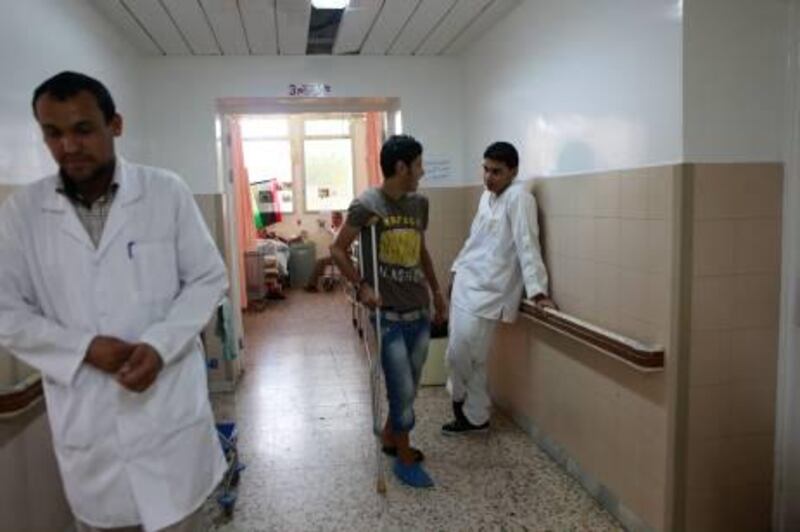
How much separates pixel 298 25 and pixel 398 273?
5.65 feet

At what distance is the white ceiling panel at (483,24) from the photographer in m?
3.44

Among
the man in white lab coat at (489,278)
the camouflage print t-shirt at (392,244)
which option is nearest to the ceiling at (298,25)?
the man in white lab coat at (489,278)

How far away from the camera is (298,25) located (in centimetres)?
365

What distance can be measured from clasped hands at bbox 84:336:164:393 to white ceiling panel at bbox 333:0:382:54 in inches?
97.8

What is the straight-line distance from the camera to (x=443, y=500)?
9.12ft

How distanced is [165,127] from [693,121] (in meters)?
3.44

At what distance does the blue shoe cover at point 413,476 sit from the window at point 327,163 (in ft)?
24.3

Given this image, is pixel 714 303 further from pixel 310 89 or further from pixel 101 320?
pixel 310 89

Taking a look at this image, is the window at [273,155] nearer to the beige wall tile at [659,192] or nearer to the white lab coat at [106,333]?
the beige wall tile at [659,192]

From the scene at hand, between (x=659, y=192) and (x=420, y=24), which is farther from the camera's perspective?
(x=420, y=24)

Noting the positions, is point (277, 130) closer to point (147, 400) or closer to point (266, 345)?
point (266, 345)

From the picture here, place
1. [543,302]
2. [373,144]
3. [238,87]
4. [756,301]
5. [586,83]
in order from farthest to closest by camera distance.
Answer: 1. [373,144]
2. [238,87]
3. [543,302]
4. [586,83]
5. [756,301]

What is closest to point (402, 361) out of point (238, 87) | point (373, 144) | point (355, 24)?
point (355, 24)

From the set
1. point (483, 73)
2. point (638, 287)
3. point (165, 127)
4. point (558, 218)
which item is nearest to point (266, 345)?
point (165, 127)
